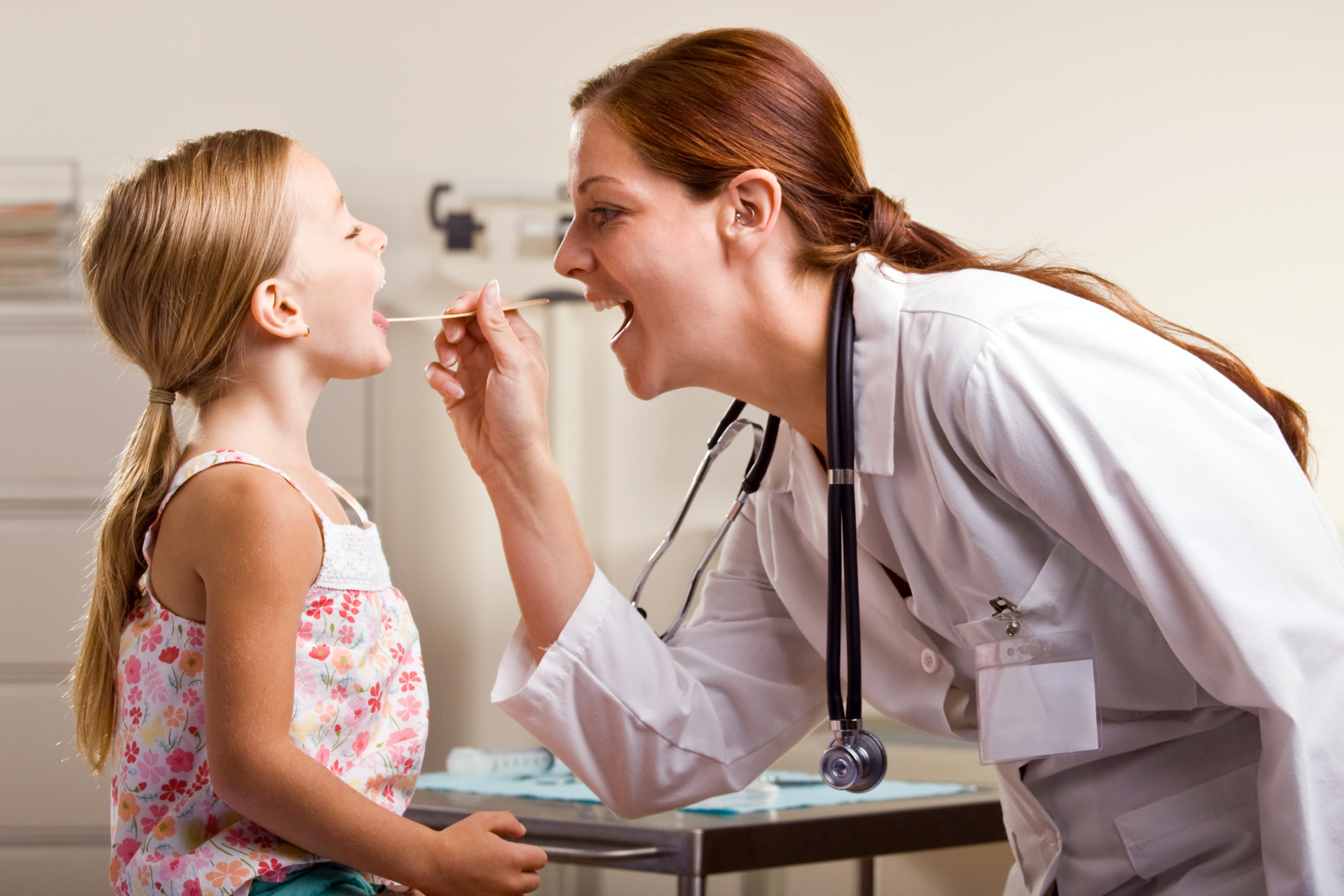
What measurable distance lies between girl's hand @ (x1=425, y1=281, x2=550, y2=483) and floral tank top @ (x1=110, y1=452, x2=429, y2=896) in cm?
20

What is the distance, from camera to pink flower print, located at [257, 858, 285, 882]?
877 mm

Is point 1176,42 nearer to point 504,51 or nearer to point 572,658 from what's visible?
point 504,51

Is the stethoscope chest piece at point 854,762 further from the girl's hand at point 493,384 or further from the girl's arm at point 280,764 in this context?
the girl's hand at point 493,384

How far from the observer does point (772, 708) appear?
47.9 inches

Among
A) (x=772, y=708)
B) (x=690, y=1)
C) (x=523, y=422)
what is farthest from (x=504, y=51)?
(x=772, y=708)

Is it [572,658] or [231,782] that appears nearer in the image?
[231,782]

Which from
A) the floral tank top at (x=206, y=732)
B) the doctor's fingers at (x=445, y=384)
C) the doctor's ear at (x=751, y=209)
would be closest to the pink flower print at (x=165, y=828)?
the floral tank top at (x=206, y=732)

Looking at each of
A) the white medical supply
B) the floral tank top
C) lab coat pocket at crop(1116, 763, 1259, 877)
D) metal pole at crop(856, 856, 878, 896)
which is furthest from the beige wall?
lab coat pocket at crop(1116, 763, 1259, 877)

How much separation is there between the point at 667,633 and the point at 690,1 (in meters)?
1.60

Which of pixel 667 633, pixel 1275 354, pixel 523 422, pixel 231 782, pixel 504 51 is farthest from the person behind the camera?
pixel 504 51

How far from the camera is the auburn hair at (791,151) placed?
3.55 ft

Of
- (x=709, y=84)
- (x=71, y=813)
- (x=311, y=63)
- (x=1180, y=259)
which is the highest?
(x=311, y=63)

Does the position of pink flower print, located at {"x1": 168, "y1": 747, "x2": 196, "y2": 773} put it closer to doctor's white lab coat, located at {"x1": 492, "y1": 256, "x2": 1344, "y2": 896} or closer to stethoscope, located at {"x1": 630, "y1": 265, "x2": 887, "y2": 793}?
doctor's white lab coat, located at {"x1": 492, "y1": 256, "x2": 1344, "y2": 896}

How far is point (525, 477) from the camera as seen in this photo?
3.75 ft
